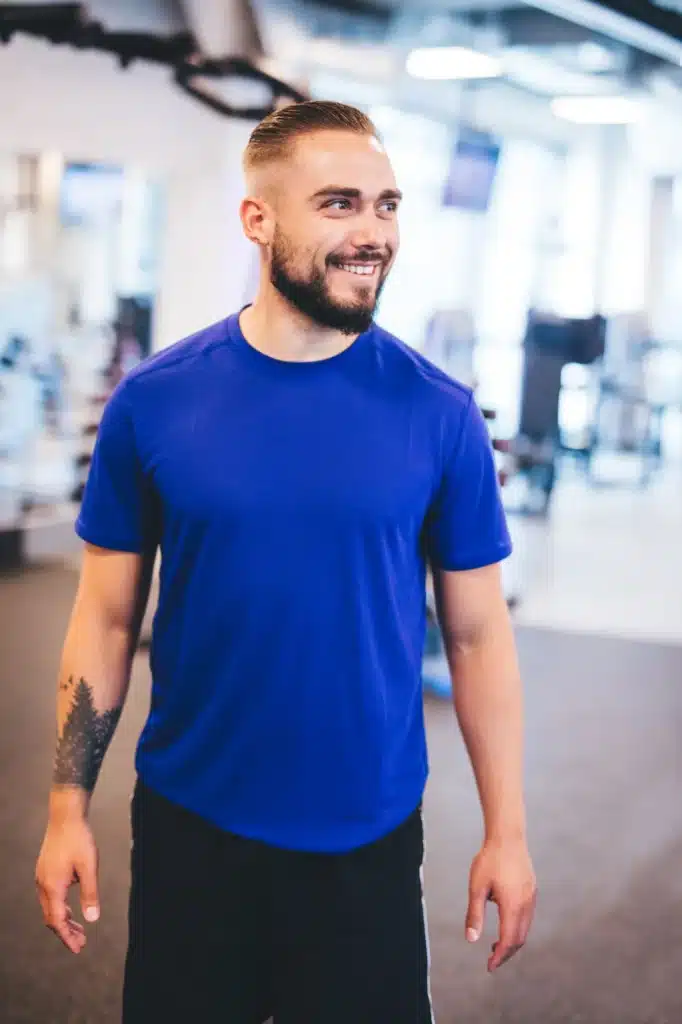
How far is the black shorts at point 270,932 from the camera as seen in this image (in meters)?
1.10

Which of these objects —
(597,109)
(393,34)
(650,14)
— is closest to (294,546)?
(650,14)

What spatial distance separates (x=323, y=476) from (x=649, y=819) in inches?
94.1

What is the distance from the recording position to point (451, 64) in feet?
29.7

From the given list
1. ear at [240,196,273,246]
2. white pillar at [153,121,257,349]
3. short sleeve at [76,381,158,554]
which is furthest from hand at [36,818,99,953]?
white pillar at [153,121,257,349]

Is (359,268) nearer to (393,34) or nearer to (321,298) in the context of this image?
(321,298)

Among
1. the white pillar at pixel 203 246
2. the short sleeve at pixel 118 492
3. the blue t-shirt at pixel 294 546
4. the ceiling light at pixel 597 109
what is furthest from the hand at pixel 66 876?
the ceiling light at pixel 597 109

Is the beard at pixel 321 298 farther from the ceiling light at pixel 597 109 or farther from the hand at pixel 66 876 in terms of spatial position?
the ceiling light at pixel 597 109

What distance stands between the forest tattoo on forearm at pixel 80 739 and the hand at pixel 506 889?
0.41 m

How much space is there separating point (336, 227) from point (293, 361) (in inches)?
5.1

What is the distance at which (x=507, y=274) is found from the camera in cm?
1175

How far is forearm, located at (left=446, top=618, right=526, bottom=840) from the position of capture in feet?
3.81

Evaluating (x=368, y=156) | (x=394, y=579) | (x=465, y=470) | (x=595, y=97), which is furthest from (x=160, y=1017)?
(x=595, y=97)

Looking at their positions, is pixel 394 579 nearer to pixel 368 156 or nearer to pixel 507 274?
pixel 368 156

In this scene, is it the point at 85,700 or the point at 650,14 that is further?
the point at 650,14
